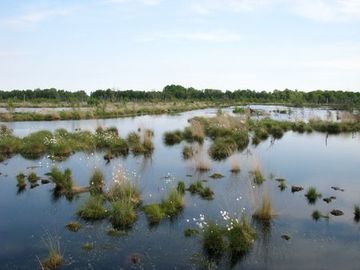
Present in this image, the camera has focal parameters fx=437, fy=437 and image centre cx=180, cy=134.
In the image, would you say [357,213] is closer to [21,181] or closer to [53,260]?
[53,260]

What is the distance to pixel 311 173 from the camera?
18.6m

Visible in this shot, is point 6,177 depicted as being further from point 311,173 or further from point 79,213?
point 311,173

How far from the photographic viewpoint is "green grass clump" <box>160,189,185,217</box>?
12.4m

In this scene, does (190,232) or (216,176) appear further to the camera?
(216,176)

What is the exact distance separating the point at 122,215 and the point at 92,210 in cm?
102

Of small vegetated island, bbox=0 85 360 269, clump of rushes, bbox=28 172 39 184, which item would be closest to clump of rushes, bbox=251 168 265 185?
small vegetated island, bbox=0 85 360 269

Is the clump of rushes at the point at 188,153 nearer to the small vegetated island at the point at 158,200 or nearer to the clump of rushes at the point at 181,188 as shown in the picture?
the small vegetated island at the point at 158,200

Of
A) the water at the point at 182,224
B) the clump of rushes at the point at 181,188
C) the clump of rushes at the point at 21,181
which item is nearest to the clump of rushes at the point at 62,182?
the water at the point at 182,224

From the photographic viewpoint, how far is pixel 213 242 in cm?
981

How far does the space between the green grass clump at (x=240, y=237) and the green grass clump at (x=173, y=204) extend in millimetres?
2489

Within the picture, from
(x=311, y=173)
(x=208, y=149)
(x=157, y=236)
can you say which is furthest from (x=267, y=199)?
(x=208, y=149)

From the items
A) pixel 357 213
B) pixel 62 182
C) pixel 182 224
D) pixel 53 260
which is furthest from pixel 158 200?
pixel 357 213

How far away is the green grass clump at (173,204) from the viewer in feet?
40.5

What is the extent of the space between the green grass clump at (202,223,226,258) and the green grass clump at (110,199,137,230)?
234 centimetres
